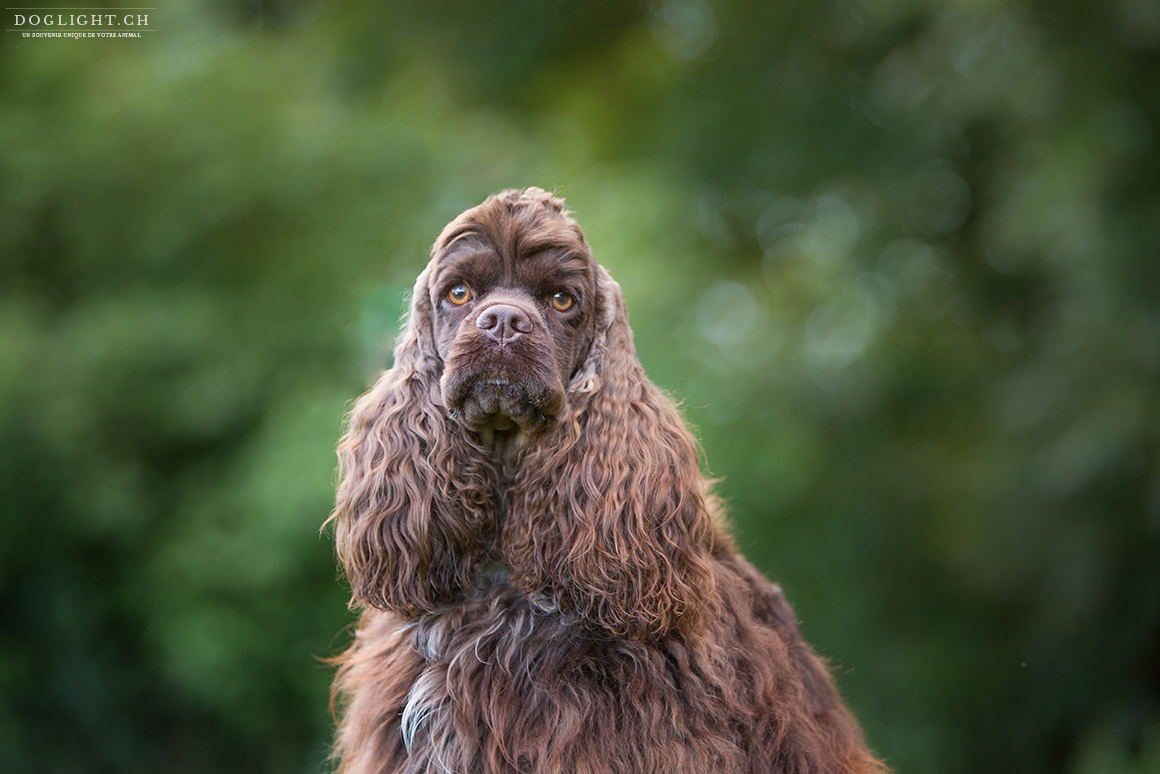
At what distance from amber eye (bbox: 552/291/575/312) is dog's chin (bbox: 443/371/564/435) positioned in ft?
0.91

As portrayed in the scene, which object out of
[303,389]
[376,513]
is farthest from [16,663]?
[376,513]

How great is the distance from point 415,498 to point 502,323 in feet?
2.17

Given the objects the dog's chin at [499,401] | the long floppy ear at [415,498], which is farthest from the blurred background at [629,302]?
the dog's chin at [499,401]

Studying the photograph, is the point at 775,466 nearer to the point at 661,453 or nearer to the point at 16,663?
the point at 661,453

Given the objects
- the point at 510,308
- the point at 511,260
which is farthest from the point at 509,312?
the point at 511,260

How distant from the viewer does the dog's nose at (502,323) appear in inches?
119

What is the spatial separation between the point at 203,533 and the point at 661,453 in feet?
20.0

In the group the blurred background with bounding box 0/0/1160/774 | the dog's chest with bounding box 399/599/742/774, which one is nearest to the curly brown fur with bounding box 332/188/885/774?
the dog's chest with bounding box 399/599/742/774

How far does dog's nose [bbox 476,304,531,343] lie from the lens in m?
3.03

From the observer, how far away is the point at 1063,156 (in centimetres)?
720

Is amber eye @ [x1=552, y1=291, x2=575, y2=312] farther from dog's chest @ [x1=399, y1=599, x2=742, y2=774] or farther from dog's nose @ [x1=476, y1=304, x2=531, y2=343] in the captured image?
dog's chest @ [x1=399, y1=599, x2=742, y2=774]

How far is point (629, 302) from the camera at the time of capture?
25.8 feet

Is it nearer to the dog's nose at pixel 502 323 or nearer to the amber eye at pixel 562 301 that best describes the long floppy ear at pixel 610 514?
the amber eye at pixel 562 301

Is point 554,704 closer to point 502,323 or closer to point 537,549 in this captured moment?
point 537,549
